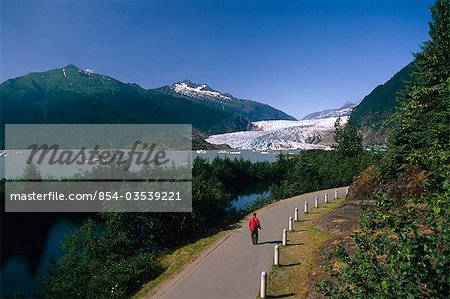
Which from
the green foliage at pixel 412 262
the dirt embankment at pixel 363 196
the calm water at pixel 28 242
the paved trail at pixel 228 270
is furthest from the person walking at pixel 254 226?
the calm water at pixel 28 242

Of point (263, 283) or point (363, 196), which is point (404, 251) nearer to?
point (263, 283)

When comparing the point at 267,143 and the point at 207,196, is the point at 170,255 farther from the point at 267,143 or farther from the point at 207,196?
the point at 267,143

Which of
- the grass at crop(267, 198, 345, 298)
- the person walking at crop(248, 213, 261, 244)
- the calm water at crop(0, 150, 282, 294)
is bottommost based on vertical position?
the calm water at crop(0, 150, 282, 294)

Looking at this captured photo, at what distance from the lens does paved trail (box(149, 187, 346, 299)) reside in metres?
11.7

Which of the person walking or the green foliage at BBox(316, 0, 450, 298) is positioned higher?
the green foliage at BBox(316, 0, 450, 298)

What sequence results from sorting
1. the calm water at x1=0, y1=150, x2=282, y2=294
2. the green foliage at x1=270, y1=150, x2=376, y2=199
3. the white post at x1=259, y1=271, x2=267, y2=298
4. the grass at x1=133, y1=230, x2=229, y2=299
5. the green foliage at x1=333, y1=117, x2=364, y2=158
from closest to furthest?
the white post at x1=259, y1=271, x2=267, y2=298, the grass at x1=133, y1=230, x2=229, y2=299, the calm water at x1=0, y1=150, x2=282, y2=294, the green foliage at x1=270, y1=150, x2=376, y2=199, the green foliage at x1=333, y1=117, x2=364, y2=158

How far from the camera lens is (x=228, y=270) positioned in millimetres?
13539

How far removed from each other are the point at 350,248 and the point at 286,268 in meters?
2.77

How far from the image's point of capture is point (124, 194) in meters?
20.5

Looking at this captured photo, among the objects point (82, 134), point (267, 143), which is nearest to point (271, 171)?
point (267, 143)

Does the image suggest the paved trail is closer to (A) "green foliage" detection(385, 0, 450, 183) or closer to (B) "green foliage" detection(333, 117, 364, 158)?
(A) "green foliage" detection(385, 0, 450, 183)

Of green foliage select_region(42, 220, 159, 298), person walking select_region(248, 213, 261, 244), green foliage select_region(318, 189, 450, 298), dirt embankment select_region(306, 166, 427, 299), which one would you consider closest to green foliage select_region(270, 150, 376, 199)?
dirt embankment select_region(306, 166, 427, 299)

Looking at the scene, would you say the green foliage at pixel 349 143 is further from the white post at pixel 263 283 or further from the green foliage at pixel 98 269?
the white post at pixel 263 283

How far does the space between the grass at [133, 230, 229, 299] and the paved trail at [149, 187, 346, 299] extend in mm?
554
